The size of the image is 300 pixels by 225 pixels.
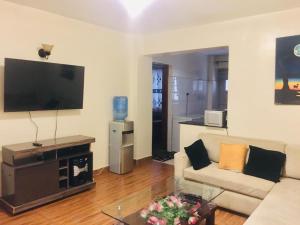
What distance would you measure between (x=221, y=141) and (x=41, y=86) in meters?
2.57

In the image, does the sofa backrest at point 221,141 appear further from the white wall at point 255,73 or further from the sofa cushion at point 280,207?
the sofa cushion at point 280,207

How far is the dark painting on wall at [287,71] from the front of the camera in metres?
3.22

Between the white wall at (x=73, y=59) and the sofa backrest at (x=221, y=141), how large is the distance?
70.1 inches

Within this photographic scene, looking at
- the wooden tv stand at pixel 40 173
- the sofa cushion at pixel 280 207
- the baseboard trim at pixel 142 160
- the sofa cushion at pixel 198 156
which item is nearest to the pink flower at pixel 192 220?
the sofa cushion at pixel 280 207

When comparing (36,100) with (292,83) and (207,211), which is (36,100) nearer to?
(207,211)

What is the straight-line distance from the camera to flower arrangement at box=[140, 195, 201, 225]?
1.99 metres

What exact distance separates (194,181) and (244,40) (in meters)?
2.09

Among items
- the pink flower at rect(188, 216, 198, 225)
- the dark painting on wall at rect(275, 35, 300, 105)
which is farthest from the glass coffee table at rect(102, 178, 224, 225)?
the dark painting on wall at rect(275, 35, 300, 105)

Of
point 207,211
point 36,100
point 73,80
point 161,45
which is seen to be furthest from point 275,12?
point 36,100

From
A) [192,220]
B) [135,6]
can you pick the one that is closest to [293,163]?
[192,220]

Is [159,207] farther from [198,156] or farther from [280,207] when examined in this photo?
[198,156]

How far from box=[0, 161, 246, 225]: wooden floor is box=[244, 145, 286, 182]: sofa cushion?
559mm

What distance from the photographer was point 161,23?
3.97 m

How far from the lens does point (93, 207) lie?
124 inches
